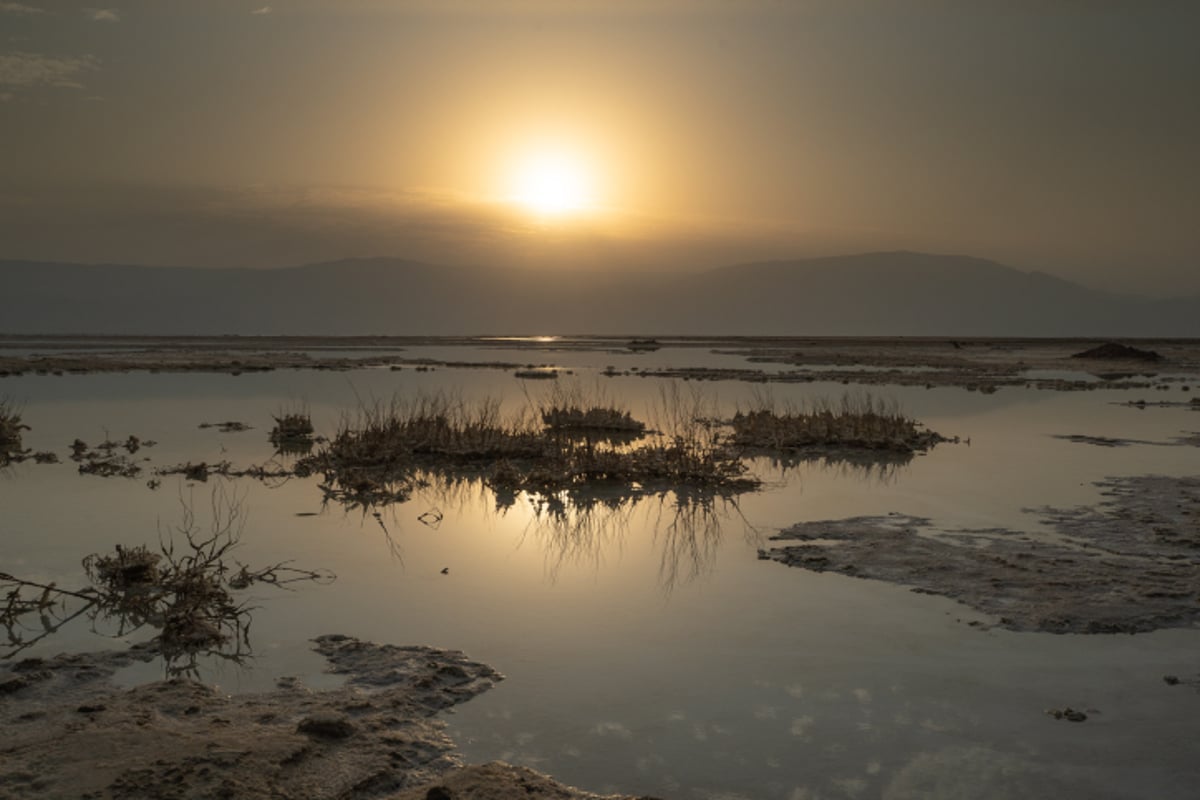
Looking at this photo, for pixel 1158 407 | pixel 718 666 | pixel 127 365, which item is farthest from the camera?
pixel 127 365

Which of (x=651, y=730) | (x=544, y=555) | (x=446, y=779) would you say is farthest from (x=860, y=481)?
(x=446, y=779)

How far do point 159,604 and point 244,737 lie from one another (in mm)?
3485

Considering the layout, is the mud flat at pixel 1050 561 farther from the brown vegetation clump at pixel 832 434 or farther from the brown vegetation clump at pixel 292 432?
the brown vegetation clump at pixel 292 432

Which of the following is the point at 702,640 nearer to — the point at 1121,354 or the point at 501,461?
the point at 501,461

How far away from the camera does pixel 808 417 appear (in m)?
19.5

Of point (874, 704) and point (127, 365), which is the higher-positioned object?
point (127, 365)

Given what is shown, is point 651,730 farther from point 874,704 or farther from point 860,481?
point 860,481

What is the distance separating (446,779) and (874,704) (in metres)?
2.82

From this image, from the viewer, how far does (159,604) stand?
7887mm

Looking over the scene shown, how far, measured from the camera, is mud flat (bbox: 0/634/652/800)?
14.6 feet

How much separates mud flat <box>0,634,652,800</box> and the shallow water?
0.32m

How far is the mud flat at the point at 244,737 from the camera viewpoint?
4.45 metres

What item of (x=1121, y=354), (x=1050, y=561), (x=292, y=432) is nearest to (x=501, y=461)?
(x=292, y=432)

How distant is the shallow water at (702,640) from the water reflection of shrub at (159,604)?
0.21 meters
